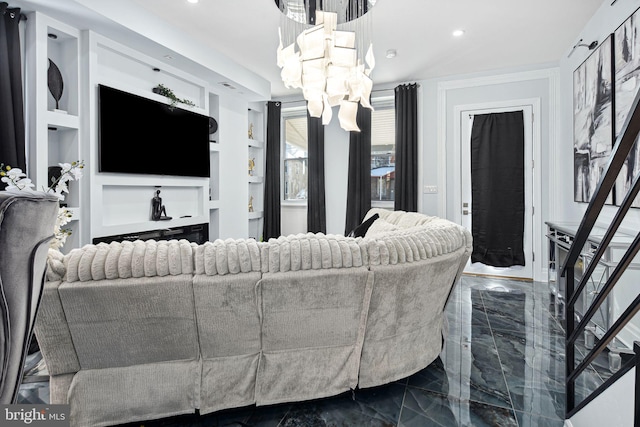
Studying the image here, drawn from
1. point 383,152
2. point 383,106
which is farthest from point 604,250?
point 383,106

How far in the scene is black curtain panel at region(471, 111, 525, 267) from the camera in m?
4.50

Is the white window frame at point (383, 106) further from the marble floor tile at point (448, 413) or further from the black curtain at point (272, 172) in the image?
the marble floor tile at point (448, 413)

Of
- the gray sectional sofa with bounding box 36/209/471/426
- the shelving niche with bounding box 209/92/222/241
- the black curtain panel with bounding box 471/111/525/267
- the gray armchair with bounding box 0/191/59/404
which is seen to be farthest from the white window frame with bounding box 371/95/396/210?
the gray armchair with bounding box 0/191/59/404

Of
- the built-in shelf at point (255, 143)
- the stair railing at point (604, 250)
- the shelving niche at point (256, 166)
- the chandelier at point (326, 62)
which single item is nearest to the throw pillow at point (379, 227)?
the chandelier at point (326, 62)

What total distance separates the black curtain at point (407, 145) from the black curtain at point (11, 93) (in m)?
4.12

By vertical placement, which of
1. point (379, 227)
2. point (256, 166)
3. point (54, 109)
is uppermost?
point (54, 109)

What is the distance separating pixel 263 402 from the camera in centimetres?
156

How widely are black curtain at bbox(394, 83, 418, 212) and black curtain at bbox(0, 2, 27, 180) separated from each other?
13.5ft

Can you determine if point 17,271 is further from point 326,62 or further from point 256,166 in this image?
point 256,166

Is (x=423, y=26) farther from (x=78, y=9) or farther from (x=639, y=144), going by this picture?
(x=78, y=9)

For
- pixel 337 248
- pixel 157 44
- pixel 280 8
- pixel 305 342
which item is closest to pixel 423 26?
pixel 280 8

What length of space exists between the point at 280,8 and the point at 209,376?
2.92 metres

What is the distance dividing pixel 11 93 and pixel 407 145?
167 inches

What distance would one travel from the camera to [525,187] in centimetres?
448
